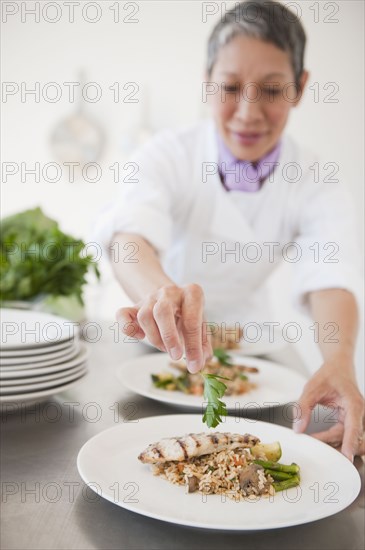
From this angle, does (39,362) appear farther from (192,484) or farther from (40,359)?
(192,484)

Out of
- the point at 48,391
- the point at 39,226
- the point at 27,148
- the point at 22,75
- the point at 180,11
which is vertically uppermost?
the point at 180,11

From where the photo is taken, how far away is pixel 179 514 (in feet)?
2.48

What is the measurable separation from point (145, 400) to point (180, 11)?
148 inches

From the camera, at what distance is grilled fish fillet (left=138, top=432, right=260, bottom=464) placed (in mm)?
885

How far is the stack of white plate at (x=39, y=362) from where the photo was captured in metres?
1.07

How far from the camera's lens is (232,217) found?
6.79ft

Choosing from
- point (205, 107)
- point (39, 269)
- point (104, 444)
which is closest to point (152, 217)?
point (39, 269)

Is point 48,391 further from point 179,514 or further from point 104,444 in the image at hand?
point 179,514

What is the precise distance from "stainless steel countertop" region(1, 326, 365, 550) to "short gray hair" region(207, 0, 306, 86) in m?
1.17

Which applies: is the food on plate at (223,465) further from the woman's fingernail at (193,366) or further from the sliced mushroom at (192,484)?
the woman's fingernail at (193,366)

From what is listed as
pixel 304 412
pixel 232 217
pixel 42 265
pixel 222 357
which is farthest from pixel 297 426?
pixel 232 217

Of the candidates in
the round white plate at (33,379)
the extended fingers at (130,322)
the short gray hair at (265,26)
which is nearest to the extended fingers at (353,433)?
the extended fingers at (130,322)

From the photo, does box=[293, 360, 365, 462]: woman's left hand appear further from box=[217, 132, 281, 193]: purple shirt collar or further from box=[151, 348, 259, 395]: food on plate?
box=[217, 132, 281, 193]: purple shirt collar

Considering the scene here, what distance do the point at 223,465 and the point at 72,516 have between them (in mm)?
229
